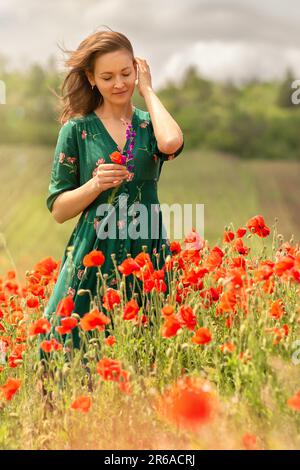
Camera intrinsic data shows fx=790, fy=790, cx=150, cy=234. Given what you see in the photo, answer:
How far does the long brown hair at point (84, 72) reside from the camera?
281 cm

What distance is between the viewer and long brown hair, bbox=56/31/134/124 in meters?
2.81

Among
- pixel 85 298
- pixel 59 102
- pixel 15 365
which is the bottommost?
pixel 15 365

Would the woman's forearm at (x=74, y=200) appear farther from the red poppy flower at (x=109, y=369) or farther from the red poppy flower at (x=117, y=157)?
the red poppy flower at (x=109, y=369)

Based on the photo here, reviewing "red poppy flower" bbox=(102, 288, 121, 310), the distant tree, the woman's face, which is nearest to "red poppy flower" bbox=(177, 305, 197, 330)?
"red poppy flower" bbox=(102, 288, 121, 310)

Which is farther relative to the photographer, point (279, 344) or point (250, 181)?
point (250, 181)

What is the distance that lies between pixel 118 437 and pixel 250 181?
47.6 feet

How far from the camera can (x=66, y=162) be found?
2904 mm

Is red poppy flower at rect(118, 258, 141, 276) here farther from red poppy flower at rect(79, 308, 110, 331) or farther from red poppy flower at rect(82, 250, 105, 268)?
red poppy flower at rect(79, 308, 110, 331)

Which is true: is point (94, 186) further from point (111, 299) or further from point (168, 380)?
point (168, 380)

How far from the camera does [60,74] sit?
3070 mm

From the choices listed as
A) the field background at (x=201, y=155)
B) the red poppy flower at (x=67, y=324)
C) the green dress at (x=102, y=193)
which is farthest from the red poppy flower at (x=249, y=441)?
the field background at (x=201, y=155)

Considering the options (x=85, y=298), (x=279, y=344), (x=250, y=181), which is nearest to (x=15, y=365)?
(x=85, y=298)

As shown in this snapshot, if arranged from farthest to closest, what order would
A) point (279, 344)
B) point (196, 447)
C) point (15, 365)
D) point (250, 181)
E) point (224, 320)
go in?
point (250, 181)
point (224, 320)
point (15, 365)
point (279, 344)
point (196, 447)

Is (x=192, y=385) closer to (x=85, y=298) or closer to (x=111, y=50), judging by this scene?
(x=85, y=298)
